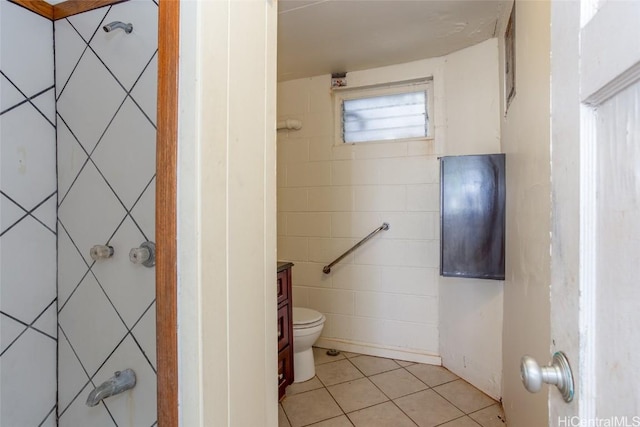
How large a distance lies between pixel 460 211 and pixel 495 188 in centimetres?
23

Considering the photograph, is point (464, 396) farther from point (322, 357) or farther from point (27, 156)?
point (27, 156)

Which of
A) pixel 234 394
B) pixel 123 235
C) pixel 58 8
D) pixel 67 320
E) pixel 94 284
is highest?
pixel 58 8

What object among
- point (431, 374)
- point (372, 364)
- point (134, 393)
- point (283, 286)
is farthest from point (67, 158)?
point (431, 374)

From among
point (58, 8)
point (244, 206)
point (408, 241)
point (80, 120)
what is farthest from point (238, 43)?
point (408, 241)

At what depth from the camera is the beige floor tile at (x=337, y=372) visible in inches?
88.2

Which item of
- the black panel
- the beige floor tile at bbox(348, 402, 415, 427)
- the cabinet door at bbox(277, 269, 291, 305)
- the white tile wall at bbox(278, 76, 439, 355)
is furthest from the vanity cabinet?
the black panel

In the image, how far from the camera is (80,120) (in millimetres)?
1018

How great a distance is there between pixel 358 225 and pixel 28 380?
2.04 metres

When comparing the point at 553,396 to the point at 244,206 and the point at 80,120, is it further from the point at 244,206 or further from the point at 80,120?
the point at 80,120

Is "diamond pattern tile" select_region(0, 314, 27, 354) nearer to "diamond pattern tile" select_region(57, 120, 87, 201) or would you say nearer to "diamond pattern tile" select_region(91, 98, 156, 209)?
"diamond pattern tile" select_region(57, 120, 87, 201)

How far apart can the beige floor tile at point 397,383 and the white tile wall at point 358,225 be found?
0.25m

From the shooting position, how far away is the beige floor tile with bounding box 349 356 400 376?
2367 mm

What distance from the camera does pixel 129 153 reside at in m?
0.94

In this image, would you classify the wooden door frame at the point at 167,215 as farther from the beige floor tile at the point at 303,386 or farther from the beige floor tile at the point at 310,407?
the beige floor tile at the point at 303,386
